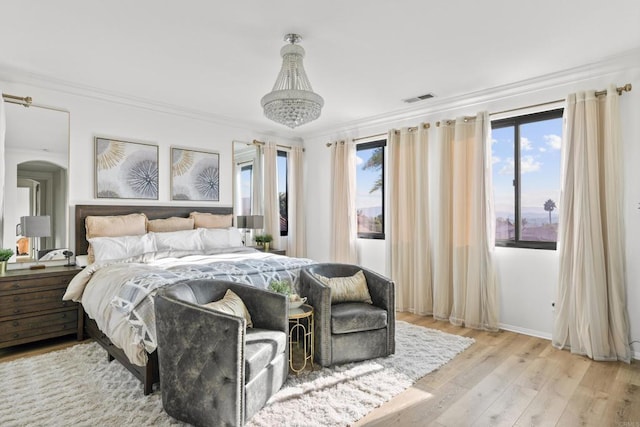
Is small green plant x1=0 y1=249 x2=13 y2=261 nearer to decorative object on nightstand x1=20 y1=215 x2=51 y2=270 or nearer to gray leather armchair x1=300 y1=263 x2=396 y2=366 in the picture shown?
decorative object on nightstand x1=20 y1=215 x2=51 y2=270

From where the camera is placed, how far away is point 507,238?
4.16m

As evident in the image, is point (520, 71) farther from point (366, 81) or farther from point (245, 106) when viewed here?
point (245, 106)

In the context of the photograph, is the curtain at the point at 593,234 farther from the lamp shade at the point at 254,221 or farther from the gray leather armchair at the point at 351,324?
the lamp shade at the point at 254,221

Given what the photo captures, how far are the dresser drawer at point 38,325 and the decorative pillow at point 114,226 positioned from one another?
1.92 ft

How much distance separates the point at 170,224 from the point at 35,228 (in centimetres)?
135

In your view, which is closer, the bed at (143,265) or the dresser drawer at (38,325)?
the bed at (143,265)

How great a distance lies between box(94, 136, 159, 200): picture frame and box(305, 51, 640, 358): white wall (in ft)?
9.49

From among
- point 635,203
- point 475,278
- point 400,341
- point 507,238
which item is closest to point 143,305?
point 400,341

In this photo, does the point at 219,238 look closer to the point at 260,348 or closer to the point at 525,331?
the point at 260,348

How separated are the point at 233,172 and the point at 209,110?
3.17 feet

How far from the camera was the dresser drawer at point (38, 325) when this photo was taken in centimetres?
333

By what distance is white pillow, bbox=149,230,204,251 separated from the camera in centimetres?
422

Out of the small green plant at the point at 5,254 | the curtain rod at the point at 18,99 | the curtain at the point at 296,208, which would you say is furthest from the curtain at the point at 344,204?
the small green plant at the point at 5,254

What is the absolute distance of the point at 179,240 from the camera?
4.34 meters
